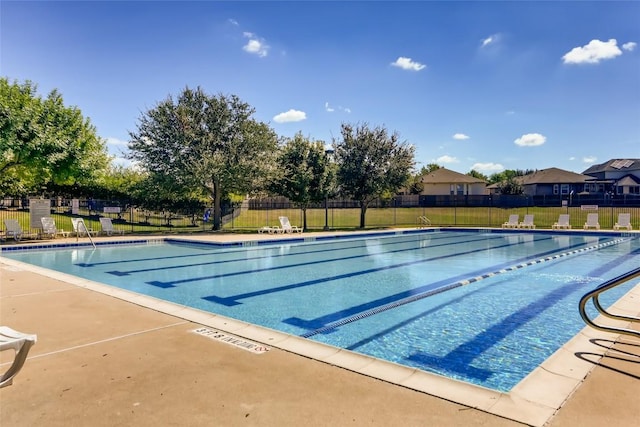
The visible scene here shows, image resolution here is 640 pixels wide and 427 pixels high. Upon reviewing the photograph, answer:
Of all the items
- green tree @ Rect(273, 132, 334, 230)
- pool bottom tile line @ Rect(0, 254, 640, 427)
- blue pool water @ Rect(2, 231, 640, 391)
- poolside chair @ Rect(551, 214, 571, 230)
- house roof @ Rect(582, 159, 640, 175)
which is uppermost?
house roof @ Rect(582, 159, 640, 175)

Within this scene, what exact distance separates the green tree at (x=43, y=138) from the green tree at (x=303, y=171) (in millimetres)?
9326

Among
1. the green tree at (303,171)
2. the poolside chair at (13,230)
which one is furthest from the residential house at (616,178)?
the poolside chair at (13,230)

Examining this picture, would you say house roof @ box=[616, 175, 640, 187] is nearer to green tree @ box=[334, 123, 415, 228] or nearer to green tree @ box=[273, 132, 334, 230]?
green tree @ box=[334, 123, 415, 228]

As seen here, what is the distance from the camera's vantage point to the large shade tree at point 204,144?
828 inches

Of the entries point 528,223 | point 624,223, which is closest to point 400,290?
point 528,223

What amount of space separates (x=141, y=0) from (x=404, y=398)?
1382 cm

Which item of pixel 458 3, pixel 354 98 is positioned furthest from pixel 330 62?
pixel 458 3

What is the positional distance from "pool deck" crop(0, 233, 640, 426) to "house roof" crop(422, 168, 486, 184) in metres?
44.3

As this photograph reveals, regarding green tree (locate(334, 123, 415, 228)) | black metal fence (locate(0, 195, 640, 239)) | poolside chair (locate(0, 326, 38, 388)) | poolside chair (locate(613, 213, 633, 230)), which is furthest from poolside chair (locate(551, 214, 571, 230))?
poolside chair (locate(0, 326, 38, 388))

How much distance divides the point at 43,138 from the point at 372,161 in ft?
56.9

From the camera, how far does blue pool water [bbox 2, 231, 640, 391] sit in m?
5.05

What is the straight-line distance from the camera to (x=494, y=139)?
33750mm

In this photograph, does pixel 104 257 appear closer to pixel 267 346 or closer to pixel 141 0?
pixel 141 0

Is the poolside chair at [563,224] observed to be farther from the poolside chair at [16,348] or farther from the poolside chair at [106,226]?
the poolside chair at [16,348]
